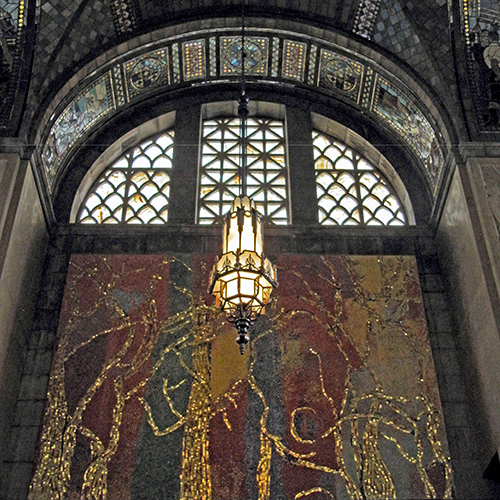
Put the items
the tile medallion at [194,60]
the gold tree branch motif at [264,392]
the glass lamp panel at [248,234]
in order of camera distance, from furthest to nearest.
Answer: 1. the tile medallion at [194,60]
2. the gold tree branch motif at [264,392]
3. the glass lamp panel at [248,234]

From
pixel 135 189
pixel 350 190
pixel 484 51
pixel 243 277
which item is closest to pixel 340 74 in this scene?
pixel 350 190

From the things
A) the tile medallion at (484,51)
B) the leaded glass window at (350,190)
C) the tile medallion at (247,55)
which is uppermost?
the tile medallion at (247,55)

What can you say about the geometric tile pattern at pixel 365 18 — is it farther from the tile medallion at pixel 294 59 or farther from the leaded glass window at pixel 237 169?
the leaded glass window at pixel 237 169

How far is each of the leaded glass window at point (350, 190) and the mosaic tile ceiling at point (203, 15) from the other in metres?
1.50

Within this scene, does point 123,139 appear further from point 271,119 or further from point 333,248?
point 333,248

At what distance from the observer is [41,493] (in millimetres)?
7000

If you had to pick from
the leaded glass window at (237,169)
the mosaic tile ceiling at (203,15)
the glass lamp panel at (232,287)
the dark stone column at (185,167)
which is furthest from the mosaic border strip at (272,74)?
the glass lamp panel at (232,287)

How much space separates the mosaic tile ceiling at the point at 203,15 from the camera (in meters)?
8.85

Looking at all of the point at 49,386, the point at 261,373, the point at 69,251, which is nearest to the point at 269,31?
the point at 69,251

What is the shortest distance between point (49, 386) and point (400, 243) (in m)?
4.29

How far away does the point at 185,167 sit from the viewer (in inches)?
380

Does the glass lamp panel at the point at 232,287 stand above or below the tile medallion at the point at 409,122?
below

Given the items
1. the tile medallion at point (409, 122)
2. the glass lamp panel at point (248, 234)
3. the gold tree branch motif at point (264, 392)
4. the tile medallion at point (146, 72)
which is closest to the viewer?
the glass lamp panel at point (248, 234)

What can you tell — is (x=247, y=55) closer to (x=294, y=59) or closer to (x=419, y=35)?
(x=294, y=59)
